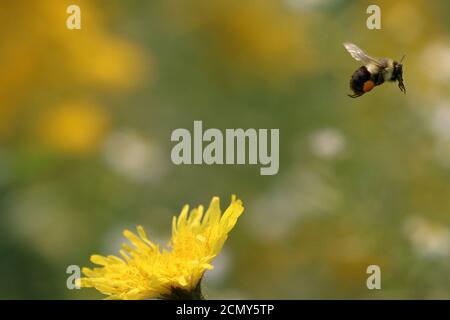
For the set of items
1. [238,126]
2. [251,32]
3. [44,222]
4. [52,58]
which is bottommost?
[44,222]

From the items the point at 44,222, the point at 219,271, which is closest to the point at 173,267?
the point at 219,271

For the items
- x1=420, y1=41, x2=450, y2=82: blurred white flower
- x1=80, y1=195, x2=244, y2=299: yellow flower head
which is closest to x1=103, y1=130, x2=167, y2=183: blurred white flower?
x1=420, y1=41, x2=450, y2=82: blurred white flower

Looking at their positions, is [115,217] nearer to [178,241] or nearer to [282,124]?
[282,124]

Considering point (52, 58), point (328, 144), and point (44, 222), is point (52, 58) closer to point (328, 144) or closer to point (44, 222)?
point (44, 222)

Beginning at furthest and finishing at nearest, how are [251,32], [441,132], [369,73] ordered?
[251,32]
[441,132]
[369,73]

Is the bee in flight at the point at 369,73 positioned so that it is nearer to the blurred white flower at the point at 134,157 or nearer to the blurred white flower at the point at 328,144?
the blurred white flower at the point at 328,144

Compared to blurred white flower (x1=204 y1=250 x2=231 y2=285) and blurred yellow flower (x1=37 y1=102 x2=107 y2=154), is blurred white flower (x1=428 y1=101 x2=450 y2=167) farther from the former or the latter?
blurred yellow flower (x1=37 y1=102 x2=107 y2=154)

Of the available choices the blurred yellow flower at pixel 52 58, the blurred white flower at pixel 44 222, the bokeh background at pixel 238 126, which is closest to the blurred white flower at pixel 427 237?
the bokeh background at pixel 238 126
